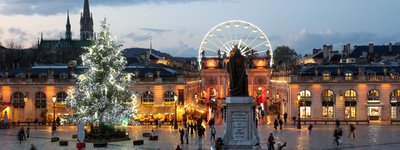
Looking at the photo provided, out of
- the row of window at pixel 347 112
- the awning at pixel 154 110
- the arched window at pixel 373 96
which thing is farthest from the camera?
the row of window at pixel 347 112

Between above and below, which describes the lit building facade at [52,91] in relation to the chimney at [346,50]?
below

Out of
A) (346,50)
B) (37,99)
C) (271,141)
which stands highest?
(346,50)

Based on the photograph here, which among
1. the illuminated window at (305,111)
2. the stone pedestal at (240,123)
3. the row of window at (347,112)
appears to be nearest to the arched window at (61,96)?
the illuminated window at (305,111)

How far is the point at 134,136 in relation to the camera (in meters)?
52.7

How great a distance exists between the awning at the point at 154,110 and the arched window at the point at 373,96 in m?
23.5

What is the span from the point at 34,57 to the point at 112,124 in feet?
371

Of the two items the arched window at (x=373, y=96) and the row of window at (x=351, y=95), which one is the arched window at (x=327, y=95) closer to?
the row of window at (x=351, y=95)

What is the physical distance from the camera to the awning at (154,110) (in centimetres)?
7032

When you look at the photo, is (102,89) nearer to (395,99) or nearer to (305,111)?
(305,111)

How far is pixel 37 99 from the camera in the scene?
248 ft

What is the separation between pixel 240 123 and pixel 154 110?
38019mm

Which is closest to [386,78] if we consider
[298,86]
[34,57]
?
[298,86]

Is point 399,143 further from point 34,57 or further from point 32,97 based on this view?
point 34,57

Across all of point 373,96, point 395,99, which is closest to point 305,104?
point 373,96
